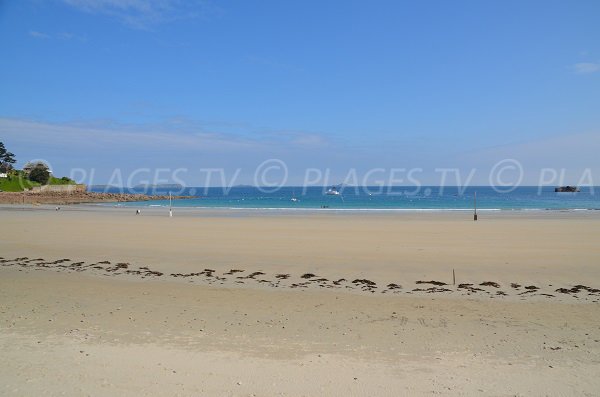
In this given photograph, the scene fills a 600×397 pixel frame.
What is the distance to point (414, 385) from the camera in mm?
4645

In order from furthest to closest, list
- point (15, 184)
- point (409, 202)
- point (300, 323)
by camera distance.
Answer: point (15, 184), point (409, 202), point (300, 323)

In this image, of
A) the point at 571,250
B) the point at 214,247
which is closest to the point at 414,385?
the point at 214,247

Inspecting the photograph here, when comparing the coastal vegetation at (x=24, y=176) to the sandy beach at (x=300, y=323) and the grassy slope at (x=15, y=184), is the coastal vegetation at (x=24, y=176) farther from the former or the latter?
the sandy beach at (x=300, y=323)

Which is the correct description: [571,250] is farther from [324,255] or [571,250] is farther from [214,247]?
[214,247]

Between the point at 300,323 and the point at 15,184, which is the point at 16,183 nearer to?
the point at 15,184

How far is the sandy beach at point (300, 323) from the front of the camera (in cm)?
477

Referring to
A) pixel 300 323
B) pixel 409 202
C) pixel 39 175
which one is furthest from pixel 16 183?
pixel 300 323

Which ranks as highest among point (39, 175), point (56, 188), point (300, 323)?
point (39, 175)

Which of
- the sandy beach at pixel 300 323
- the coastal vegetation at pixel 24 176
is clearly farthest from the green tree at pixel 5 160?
the sandy beach at pixel 300 323

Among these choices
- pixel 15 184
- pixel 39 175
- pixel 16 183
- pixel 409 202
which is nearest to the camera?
pixel 409 202

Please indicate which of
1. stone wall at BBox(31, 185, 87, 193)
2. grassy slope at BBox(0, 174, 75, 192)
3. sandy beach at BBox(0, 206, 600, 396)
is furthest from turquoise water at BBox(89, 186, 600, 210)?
sandy beach at BBox(0, 206, 600, 396)

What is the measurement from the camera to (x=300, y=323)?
7055 millimetres

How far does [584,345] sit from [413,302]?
9.91ft

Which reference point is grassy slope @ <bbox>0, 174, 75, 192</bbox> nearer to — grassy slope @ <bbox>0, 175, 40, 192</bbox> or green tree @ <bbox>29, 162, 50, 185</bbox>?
grassy slope @ <bbox>0, 175, 40, 192</bbox>
